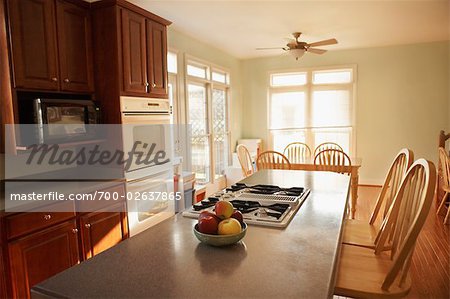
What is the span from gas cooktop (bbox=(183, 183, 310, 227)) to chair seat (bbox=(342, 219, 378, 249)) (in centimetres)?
36

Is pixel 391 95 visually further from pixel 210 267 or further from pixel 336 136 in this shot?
pixel 210 267

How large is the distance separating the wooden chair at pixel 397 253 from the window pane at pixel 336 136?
4410 mm

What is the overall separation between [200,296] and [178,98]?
11.7 ft

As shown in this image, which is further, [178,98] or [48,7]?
[178,98]

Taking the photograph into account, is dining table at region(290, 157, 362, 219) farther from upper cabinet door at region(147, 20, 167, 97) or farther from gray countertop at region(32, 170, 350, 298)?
gray countertop at region(32, 170, 350, 298)

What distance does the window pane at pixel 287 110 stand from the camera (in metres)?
6.07

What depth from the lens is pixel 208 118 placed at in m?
5.04

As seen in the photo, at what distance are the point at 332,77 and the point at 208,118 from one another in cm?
255

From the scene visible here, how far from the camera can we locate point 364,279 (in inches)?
54.9

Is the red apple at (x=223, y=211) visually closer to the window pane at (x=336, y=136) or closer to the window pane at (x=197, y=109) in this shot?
the window pane at (x=197, y=109)

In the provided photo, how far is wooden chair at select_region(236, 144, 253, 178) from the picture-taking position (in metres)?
3.84

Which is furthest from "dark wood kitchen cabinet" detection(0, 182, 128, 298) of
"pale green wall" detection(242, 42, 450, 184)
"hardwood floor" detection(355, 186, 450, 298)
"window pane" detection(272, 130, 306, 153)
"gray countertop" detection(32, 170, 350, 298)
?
"pale green wall" detection(242, 42, 450, 184)

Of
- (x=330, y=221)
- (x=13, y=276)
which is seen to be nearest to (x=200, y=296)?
(x=330, y=221)

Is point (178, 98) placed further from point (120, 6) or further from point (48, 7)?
point (48, 7)
